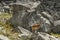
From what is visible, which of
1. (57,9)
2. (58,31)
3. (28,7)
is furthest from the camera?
(57,9)

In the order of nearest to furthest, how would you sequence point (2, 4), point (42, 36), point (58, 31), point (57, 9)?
point (42, 36)
point (58, 31)
point (57, 9)
point (2, 4)

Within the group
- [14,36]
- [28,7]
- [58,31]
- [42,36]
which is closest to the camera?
[42,36]

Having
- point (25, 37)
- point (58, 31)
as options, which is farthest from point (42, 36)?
point (58, 31)

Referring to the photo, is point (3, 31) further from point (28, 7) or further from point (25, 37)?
point (28, 7)

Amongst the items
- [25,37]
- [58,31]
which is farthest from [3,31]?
[58,31]

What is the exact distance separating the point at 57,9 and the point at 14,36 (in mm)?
9511

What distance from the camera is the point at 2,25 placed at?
645 inches

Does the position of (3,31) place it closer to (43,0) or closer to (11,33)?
(11,33)

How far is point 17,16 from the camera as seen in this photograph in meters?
16.6

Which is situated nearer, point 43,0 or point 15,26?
point 15,26

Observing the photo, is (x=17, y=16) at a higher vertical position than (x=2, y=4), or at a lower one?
higher

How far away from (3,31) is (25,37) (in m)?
1.71

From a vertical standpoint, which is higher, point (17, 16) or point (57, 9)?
point (17, 16)

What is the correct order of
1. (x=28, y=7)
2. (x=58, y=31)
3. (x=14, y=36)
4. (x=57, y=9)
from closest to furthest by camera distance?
(x=14, y=36) → (x=58, y=31) → (x=28, y=7) → (x=57, y=9)
